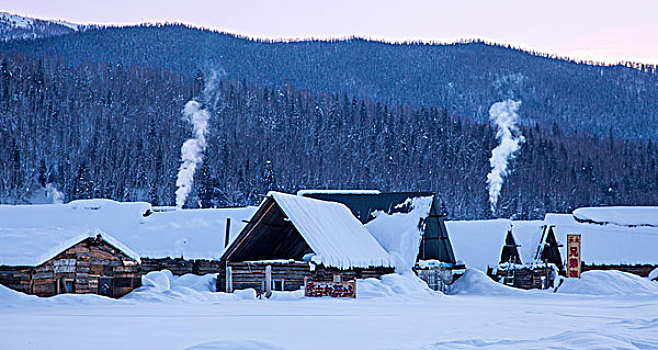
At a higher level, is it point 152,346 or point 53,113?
point 53,113

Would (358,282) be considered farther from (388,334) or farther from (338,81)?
(338,81)

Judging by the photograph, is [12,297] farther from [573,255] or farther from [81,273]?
[573,255]

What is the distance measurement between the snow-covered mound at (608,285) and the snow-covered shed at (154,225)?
17.0 meters

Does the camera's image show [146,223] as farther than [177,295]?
Yes

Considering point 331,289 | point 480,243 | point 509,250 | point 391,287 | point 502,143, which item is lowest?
point 391,287

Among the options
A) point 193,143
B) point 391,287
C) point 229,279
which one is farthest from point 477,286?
point 193,143

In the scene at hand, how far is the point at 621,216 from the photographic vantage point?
59844 mm

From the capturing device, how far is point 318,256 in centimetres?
2905

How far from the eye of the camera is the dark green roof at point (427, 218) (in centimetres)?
3869

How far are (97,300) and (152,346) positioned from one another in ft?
35.9

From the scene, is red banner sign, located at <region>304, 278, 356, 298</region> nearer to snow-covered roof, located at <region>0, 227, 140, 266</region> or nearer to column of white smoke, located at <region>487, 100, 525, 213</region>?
snow-covered roof, located at <region>0, 227, 140, 266</region>

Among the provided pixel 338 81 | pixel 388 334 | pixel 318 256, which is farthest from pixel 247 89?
pixel 388 334

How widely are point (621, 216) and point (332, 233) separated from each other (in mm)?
36083

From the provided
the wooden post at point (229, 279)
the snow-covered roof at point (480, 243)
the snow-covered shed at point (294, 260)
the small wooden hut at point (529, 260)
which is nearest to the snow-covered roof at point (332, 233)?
the snow-covered shed at point (294, 260)
